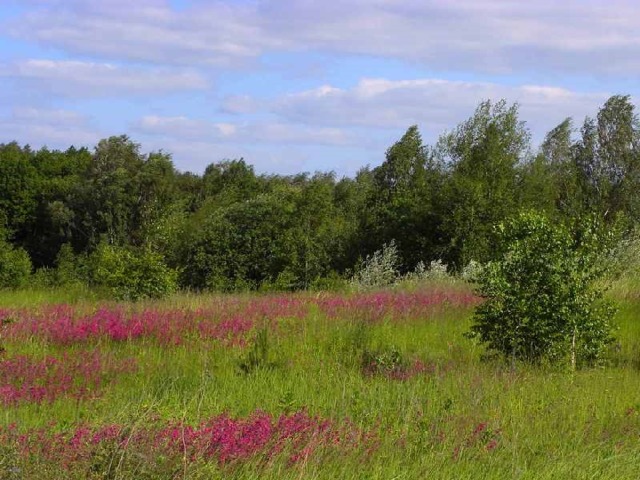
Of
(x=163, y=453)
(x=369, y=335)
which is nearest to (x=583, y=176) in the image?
(x=369, y=335)

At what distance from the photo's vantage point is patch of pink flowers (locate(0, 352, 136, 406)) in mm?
8312

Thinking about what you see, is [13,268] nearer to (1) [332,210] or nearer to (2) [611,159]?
(1) [332,210]

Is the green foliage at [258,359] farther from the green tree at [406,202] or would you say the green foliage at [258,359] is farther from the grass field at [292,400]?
the green tree at [406,202]

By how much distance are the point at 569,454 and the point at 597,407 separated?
1914 millimetres

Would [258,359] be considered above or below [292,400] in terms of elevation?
below

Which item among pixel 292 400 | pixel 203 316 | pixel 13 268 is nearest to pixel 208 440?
pixel 292 400

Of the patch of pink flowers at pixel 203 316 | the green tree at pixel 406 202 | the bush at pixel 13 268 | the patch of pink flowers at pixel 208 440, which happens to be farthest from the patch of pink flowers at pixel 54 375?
the green tree at pixel 406 202

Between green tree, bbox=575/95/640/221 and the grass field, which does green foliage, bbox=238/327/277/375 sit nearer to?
the grass field

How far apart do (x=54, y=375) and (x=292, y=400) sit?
341 centimetres

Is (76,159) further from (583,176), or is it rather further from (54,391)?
(54,391)

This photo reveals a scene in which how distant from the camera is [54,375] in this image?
31.2 feet

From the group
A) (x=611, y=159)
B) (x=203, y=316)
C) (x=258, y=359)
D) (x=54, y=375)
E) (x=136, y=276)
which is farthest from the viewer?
(x=611, y=159)

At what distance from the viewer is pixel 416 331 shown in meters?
14.0

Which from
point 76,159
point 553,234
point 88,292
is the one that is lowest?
point 88,292
